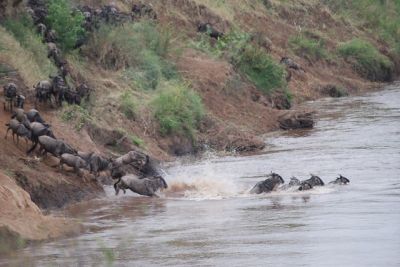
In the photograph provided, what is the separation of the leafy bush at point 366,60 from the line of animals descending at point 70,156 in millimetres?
27905

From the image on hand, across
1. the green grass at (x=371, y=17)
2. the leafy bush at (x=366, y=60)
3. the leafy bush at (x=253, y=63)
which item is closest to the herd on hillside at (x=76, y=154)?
the leafy bush at (x=253, y=63)

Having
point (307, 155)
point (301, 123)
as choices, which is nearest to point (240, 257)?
point (307, 155)

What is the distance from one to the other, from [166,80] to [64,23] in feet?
13.3

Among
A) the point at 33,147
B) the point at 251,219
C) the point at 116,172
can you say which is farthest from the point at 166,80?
the point at 251,219

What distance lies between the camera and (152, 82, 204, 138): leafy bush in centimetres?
2461

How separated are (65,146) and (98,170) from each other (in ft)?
2.93

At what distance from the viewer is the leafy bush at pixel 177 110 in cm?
2461

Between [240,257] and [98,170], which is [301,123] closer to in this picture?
[98,170]

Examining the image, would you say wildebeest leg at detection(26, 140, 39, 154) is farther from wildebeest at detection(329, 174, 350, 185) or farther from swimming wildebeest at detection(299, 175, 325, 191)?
wildebeest at detection(329, 174, 350, 185)

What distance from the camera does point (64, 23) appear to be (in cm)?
2536

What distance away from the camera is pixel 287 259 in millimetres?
11188

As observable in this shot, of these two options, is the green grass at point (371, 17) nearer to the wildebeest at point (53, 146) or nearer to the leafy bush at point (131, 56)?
the leafy bush at point (131, 56)

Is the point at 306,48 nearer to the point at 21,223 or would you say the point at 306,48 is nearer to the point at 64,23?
the point at 64,23

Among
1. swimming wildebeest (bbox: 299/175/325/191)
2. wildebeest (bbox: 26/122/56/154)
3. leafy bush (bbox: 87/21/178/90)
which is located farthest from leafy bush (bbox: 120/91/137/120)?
swimming wildebeest (bbox: 299/175/325/191)
